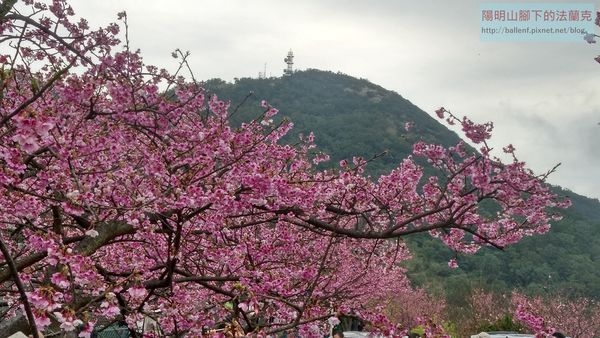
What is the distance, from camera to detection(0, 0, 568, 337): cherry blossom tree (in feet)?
16.2

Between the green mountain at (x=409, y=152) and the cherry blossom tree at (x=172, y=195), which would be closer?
the cherry blossom tree at (x=172, y=195)

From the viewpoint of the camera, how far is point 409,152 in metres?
60.8

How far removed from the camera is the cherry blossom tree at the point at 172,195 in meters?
4.93

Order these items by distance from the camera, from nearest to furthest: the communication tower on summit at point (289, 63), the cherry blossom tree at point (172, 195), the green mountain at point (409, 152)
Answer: the cherry blossom tree at point (172, 195) < the green mountain at point (409, 152) < the communication tower on summit at point (289, 63)

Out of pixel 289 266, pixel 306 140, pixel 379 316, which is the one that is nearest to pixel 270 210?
pixel 379 316

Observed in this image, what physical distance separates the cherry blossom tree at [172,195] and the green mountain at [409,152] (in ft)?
22.2

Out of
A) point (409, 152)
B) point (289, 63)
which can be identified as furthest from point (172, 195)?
point (289, 63)

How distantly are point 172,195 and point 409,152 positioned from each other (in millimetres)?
56744

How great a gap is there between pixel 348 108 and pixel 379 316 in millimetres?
80224

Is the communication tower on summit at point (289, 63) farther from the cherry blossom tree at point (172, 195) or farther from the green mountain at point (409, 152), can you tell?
the cherry blossom tree at point (172, 195)

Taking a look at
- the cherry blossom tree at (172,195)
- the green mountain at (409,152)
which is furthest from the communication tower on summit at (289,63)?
the cherry blossom tree at (172,195)

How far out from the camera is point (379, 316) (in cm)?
544

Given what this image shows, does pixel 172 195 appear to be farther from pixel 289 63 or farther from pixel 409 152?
pixel 289 63

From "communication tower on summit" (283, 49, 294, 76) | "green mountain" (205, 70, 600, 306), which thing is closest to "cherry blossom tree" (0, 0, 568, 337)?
"green mountain" (205, 70, 600, 306)
